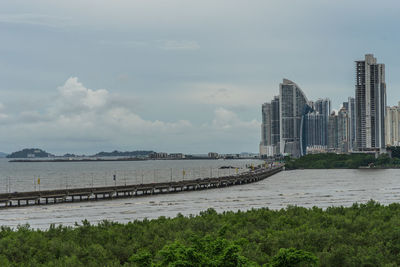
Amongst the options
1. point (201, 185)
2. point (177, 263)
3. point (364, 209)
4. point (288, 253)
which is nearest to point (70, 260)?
point (177, 263)

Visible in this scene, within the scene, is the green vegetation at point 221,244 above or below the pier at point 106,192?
above

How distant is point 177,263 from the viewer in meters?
19.0

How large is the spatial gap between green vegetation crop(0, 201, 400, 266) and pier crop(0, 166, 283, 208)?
2039 inches

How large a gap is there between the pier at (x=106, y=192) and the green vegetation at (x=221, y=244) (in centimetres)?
5178

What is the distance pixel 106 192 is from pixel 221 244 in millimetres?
71445

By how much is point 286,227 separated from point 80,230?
12088mm

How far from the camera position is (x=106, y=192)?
9056 centimetres

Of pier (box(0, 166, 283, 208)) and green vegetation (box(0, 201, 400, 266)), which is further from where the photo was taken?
pier (box(0, 166, 283, 208))

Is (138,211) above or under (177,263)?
under

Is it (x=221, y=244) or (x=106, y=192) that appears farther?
(x=106, y=192)

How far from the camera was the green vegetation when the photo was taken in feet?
66.5

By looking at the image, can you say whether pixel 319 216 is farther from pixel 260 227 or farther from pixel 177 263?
pixel 177 263

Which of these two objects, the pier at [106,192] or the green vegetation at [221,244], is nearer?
the green vegetation at [221,244]

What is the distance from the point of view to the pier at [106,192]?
79.6 meters
